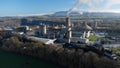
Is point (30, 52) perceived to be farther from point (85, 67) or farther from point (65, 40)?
point (65, 40)

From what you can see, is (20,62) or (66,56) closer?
(66,56)

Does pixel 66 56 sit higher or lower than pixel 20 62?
higher

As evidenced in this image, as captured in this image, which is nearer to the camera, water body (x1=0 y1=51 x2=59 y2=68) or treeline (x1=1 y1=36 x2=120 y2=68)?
treeline (x1=1 y1=36 x2=120 y2=68)

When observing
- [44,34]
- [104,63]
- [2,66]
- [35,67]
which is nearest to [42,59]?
[35,67]

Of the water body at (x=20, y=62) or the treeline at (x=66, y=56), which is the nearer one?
the treeline at (x=66, y=56)

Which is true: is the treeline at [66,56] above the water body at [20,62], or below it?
above
